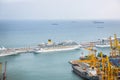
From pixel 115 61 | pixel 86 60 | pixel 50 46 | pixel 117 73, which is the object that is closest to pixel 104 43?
pixel 50 46

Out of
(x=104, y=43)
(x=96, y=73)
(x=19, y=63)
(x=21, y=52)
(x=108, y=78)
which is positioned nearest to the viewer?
(x=108, y=78)

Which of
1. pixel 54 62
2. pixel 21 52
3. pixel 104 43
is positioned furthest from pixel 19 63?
pixel 104 43

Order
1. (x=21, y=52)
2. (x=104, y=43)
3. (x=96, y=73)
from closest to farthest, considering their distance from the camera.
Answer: (x=96, y=73) → (x=21, y=52) → (x=104, y=43)

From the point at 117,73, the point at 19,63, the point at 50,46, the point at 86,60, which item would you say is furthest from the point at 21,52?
the point at 117,73

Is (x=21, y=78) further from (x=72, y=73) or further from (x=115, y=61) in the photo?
(x=115, y=61)

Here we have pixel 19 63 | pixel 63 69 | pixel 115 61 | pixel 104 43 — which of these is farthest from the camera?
→ pixel 104 43

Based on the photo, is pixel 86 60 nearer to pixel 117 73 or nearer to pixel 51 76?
pixel 51 76

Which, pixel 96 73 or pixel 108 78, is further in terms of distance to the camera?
pixel 96 73

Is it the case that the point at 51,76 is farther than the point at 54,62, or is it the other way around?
the point at 54,62

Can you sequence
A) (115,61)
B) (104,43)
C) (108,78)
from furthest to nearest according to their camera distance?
(104,43)
(115,61)
(108,78)
